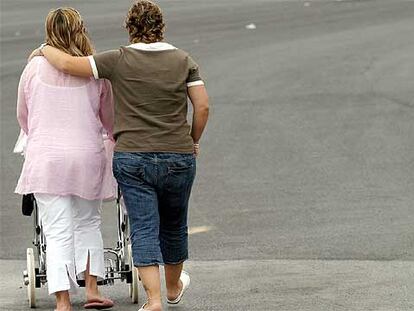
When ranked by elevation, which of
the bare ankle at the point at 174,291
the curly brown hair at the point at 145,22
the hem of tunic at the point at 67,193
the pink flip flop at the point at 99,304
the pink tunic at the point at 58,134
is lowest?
the pink flip flop at the point at 99,304

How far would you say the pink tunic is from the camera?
289 inches

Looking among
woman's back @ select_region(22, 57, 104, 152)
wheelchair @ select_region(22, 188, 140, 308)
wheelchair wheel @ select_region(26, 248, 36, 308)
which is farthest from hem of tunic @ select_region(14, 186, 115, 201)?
wheelchair wheel @ select_region(26, 248, 36, 308)

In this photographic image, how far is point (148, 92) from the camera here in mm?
7164

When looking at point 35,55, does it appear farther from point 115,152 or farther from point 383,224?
point 383,224

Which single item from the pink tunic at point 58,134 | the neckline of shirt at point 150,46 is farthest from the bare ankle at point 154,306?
the neckline of shirt at point 150,46

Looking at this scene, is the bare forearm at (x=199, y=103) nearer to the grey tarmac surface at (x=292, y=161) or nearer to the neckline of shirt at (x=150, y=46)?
the neckline of shirt at (x=150, y=46)

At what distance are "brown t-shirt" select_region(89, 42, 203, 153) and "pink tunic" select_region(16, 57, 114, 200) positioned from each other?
258mm

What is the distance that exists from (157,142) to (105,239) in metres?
3.08

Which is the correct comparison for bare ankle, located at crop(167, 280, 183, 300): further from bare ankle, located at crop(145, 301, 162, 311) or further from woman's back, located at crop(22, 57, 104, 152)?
woman's back, located at crop(22, 57, 104, 152)

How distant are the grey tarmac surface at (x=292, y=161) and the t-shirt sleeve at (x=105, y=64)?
4.95 feet

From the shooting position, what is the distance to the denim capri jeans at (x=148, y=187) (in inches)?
281

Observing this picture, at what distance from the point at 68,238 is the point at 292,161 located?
20.0 feet

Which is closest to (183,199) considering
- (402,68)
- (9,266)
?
(9,266)

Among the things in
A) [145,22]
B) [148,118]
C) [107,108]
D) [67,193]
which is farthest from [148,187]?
[145,22]
